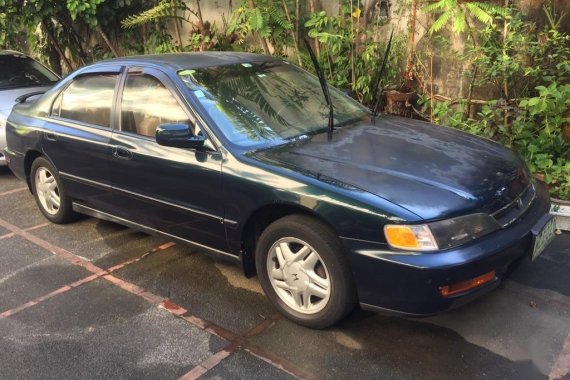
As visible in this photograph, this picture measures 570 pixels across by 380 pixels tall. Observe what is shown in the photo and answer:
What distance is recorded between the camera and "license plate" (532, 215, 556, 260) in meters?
3.05

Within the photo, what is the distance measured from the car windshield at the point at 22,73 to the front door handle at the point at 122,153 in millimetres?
4039

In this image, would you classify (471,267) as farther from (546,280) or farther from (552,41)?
(552,41)

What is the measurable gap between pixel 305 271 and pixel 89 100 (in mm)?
2439

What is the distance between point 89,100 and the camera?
14.3 ft

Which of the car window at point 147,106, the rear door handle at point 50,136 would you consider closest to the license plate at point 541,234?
the car window at point 147,106

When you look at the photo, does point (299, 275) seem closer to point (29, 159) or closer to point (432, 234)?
point (432, 234)

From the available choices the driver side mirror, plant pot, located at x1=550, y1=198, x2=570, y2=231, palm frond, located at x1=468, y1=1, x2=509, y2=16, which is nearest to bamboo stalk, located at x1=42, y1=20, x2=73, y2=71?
the driver side mirror

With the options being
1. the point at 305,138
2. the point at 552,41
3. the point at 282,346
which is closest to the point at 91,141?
the point at 305,138

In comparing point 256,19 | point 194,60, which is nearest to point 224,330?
point 194,60

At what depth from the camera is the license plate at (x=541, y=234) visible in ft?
10.0

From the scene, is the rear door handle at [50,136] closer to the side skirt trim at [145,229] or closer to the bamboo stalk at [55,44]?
the side skirt trim at [145,229]

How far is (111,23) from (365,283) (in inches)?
309

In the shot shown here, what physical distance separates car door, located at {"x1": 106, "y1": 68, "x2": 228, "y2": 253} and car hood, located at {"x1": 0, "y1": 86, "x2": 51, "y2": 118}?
→ 3244 mm

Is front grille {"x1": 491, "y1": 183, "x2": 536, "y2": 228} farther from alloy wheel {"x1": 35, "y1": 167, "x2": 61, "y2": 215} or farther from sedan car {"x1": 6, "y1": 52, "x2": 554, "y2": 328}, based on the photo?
alloy wheel {"x1": 35, "y1": 167, "x2": 61, "y2": 215}
